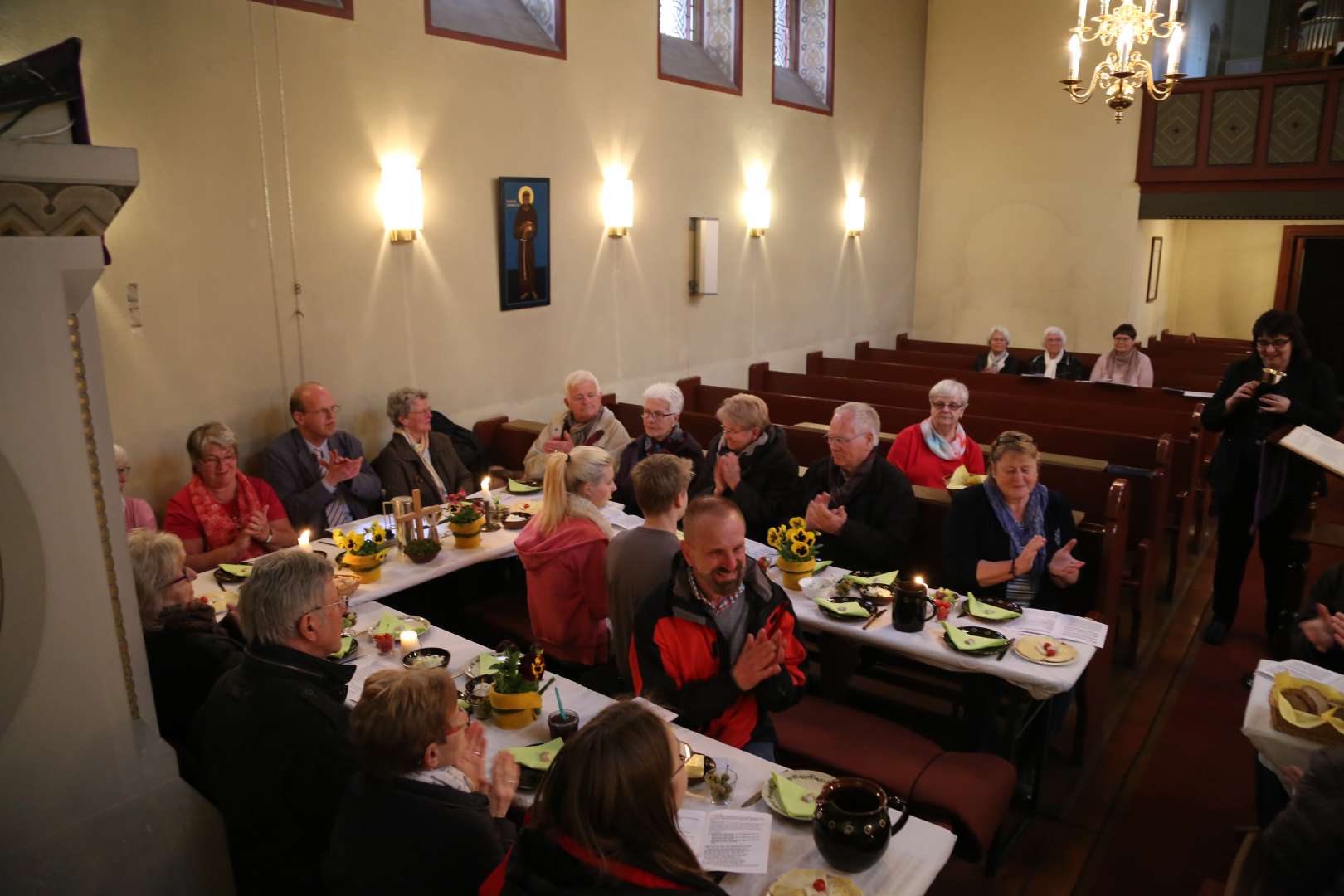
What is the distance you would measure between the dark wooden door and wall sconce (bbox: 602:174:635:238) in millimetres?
8972

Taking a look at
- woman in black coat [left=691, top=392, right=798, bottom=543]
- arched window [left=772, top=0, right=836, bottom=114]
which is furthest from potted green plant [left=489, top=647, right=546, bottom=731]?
arched window [left=772, top=0, right=836, bottom=114]

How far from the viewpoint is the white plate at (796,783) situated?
2250mm

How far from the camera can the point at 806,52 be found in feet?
30.8

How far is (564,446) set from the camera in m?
5.52

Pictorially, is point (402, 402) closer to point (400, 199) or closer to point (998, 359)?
point (400, 199)

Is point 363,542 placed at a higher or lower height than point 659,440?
lower

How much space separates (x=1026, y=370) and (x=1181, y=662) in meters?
4.56

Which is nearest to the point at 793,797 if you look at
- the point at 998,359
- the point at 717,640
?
the point at 717,640

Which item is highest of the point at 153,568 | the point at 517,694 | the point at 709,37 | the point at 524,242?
the point at 709,37

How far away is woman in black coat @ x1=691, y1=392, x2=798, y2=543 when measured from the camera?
462 cm

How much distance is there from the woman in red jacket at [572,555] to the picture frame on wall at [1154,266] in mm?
9713

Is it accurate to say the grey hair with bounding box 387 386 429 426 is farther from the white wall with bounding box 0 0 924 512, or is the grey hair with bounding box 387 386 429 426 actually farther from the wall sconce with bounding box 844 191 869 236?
the wall sconce with bounding box 844 191 869 236

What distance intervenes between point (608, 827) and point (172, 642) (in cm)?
180

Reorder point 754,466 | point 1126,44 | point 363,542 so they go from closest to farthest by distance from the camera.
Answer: point 363,542, point 754,466, point 1126,44
